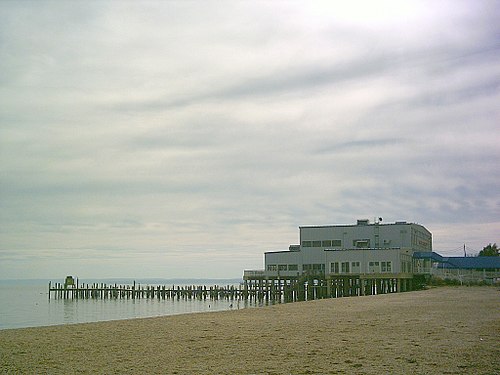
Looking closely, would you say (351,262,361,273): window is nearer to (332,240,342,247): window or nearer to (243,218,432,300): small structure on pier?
(243,218,432,300): small structure on pier

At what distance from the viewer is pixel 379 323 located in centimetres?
2136

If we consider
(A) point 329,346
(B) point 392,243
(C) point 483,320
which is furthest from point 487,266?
(A) point 329,346

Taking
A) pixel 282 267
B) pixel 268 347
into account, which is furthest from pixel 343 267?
pixel 268 347

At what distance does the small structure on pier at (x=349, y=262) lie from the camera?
67.2 meters

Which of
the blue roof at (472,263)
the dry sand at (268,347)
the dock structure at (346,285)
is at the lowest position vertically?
the dock structure at (346,285)

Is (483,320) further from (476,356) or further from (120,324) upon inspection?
(120,324)

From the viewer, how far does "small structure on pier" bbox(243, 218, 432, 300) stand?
6725 cm

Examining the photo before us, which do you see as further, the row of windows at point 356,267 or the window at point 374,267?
the window at point 374,267

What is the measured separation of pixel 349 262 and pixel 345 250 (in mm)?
1474

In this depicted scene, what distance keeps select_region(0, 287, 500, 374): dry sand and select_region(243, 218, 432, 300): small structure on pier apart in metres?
44.2

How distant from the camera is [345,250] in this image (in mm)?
70250

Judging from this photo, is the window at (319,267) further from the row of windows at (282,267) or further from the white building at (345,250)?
the row of windows at (282,267)

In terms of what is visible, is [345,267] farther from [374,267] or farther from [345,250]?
[374,267]

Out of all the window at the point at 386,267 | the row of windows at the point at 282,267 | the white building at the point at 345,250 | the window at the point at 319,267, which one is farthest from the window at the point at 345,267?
the row of windows at the point at 282,267
